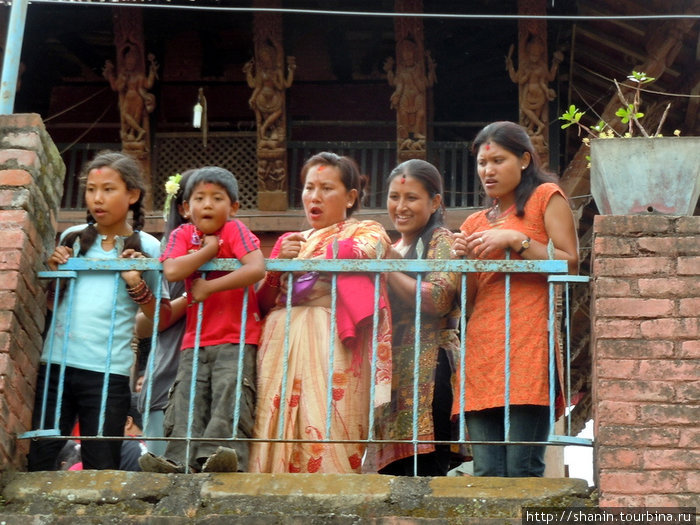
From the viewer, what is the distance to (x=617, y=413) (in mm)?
4543

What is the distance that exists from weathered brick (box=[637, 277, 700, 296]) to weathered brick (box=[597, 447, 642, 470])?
580 mm

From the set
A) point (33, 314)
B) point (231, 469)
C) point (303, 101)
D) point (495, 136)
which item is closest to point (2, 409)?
point (33, 314)

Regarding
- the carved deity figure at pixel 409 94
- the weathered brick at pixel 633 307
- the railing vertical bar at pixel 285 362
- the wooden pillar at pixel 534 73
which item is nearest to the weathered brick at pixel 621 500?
the weathered brick at pixel 633 307

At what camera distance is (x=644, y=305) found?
4.68m

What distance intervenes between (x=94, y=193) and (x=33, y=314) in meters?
0.61

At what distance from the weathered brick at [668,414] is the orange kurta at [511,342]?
1.41 feet

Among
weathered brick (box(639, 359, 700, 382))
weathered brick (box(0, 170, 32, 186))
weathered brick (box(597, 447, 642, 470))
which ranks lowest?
weathered brick (box(597, 447, 642, 470))

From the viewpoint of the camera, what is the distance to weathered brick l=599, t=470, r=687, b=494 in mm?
4418

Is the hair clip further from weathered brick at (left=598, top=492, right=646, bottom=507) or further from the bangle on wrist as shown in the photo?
weathered brick at (left=598, top=492, right=646, bottom=507)

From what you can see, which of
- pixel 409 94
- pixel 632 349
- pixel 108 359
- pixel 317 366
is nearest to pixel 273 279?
pixel 317 366

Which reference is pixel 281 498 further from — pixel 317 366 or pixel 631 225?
pixel 631 225

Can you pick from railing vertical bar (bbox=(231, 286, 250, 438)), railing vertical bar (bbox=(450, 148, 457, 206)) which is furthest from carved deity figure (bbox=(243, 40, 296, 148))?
railing vertical bar (bbox=(231, 286, 250, 438))

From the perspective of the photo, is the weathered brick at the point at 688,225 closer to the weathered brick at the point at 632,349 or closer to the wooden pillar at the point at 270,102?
the weathered brick at the point at 632,349

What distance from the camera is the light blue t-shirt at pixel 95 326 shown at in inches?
203
